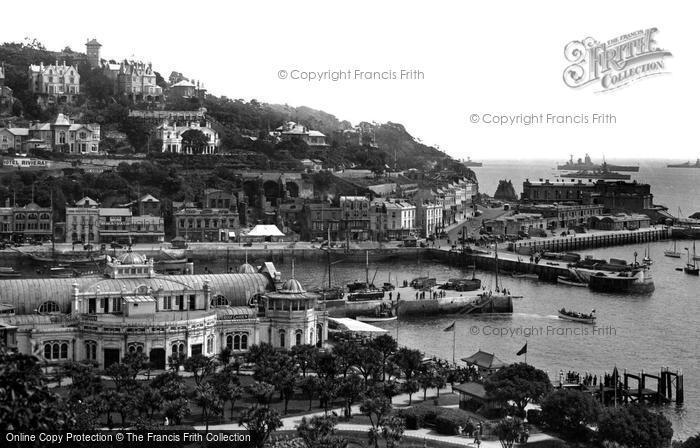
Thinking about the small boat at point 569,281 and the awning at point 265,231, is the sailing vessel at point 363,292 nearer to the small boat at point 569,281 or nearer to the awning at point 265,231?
the small boat at point 569,281

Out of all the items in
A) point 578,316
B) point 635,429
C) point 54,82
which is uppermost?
point 54,82

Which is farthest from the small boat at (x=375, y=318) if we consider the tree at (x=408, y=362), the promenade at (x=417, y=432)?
the promenade at (x=417, y=432)

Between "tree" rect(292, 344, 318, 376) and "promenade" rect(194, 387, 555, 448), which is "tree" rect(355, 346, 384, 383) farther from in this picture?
"promenade" rect(194, 387, 555, 448)

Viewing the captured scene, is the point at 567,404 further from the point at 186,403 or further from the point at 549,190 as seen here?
the point at 549,190

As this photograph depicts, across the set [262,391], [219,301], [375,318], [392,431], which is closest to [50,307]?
[219,301]

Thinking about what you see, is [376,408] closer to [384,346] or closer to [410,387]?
[410,387]

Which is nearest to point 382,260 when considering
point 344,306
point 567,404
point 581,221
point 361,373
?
point 344,306
